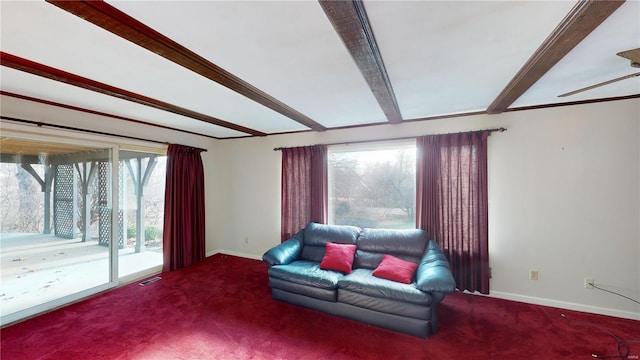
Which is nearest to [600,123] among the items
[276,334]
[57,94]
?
[276,334]

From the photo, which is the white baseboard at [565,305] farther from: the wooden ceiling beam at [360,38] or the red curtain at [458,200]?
the wooden ceiling beam at [360,38]

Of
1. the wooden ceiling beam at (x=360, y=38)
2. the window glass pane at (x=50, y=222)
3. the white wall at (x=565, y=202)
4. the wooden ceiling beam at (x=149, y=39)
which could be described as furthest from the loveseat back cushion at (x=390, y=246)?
the window glass pane at (x=50, y=222)

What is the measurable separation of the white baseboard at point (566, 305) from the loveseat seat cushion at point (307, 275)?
2.07 meters

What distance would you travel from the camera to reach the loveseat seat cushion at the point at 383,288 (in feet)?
7.23

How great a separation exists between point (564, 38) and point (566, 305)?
115 inches

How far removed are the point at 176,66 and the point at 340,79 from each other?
127 cm

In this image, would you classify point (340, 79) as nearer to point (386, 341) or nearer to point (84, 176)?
point (386, 341)

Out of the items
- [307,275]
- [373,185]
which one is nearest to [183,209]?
[307,275]

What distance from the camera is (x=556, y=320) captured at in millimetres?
2471

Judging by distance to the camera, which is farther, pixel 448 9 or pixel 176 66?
pixel 176 66

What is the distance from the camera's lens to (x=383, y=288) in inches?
93.0

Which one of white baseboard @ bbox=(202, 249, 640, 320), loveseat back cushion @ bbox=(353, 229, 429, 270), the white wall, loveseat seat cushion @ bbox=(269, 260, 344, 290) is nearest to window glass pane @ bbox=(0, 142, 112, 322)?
loveseat seat cushion @ bbox=(269, 260, 344, 290)

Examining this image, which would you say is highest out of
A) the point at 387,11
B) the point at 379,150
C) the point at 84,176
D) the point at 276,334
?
the point at 387,11

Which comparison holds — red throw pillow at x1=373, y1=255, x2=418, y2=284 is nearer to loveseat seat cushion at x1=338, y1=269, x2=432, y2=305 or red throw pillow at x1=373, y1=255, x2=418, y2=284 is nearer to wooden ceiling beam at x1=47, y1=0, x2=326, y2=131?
loveseat seat cushion at x1=338, y1=269, x2=432, y2=305
